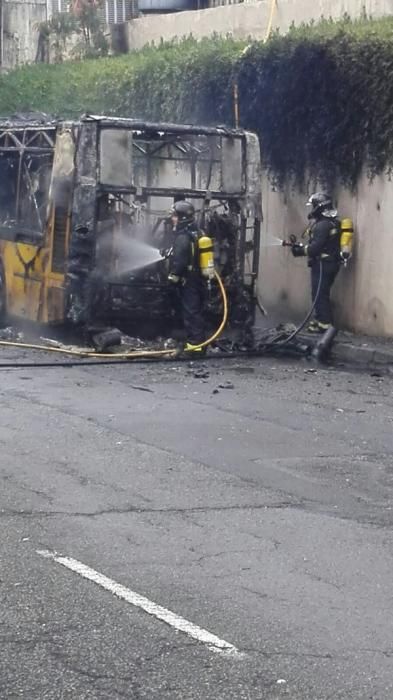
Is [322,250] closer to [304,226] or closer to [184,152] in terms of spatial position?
[304,226]

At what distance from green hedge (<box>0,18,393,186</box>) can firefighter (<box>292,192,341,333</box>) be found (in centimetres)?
80

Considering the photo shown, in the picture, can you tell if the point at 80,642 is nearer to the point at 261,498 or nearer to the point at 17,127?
the point at 261,498

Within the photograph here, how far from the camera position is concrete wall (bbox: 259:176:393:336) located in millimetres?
17250

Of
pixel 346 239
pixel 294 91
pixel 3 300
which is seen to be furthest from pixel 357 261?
pixel 3 300

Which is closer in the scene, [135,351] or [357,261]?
[135,351]

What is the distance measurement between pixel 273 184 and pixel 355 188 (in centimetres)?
202

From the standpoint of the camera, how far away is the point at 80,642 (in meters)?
5.79

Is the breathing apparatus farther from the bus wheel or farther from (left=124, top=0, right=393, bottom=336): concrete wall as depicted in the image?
the bus wheel

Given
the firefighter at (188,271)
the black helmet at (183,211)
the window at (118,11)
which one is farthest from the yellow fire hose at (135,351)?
the window at (118,11)

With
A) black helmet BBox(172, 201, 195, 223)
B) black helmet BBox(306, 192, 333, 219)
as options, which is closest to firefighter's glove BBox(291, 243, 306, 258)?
black helmet BBox(306, 192, 333, 219)

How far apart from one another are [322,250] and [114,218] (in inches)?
111

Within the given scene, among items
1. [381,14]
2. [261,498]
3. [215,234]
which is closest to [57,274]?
[215,234]

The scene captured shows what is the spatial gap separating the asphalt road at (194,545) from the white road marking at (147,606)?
0.01m

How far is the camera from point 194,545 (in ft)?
24.2
